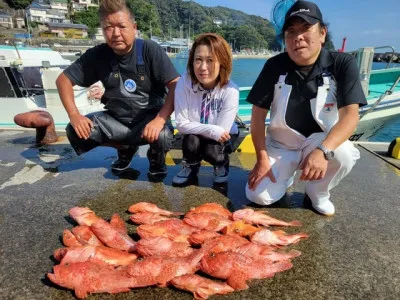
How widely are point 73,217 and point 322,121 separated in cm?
230

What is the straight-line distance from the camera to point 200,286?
1895mm

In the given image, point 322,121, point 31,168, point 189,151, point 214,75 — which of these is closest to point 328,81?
point 322,121

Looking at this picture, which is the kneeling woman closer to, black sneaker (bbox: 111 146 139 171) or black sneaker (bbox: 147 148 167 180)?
black sneaker (bbox: 147 148 167 180)

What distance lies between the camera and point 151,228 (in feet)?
7.84

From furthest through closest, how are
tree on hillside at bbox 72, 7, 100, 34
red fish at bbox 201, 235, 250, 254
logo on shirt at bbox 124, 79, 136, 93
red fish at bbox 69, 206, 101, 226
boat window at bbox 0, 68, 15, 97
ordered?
tree on hillside at bbox 72, 7, 100, 34 → boat window at bbox 0, 68, 15, 97 → logo on shirt at bbox 124, 79, 136, 93 → red fish at bbox 69, 206, 101, 226 → red fish at bbox 201, 235, 250, 254

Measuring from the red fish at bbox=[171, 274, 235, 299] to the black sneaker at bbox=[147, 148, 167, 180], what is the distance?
2.00 meters

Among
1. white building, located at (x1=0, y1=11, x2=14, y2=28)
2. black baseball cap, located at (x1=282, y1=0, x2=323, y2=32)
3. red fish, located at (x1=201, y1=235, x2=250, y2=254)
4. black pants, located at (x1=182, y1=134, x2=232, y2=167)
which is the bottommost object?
red fish, located at (x1=201, y1=235, x2=250, y2=254)

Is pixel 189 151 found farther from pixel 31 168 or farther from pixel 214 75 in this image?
pixel 31 168

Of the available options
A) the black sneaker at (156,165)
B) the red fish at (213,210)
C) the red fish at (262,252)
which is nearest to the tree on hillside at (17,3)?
the black sneaker at (156,165)

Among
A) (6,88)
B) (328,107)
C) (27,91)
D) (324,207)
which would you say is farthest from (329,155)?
(6,88)

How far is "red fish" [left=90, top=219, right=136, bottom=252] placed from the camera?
2297 mm

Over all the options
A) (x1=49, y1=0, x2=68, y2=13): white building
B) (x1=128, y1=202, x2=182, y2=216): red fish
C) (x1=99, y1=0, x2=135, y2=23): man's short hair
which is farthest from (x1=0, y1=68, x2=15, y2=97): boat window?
(x1=49, y1=0, x2=68, y2=13): white building

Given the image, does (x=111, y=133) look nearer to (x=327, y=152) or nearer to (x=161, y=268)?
(x=161, y=268)

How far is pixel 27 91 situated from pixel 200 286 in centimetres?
1085
